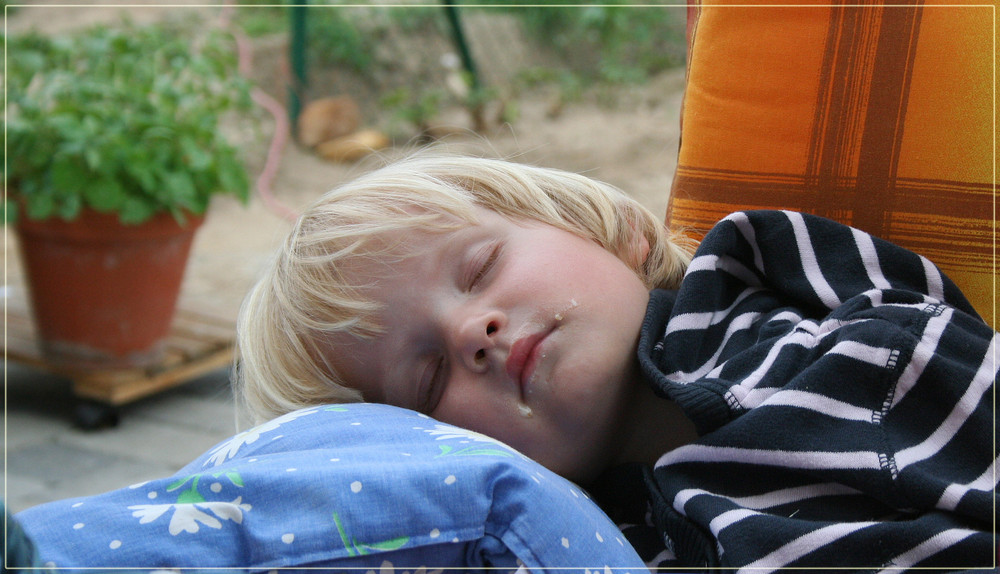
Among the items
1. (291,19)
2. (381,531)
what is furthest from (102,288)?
(291,19)

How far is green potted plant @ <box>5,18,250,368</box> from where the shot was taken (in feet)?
7.09

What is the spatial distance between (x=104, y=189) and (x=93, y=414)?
22.9 inches

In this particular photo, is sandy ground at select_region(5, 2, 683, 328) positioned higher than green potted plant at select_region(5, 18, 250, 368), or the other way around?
green potted plant at select_region(5, 18, 250, 368)

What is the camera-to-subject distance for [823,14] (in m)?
1.17

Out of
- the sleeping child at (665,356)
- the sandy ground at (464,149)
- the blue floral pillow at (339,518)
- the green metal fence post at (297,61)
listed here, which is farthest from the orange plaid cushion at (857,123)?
the green metal fence post at (297,61)

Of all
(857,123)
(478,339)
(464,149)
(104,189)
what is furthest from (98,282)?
(857,123)

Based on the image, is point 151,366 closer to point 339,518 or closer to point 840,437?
point 339,518

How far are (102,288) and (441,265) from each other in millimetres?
1535

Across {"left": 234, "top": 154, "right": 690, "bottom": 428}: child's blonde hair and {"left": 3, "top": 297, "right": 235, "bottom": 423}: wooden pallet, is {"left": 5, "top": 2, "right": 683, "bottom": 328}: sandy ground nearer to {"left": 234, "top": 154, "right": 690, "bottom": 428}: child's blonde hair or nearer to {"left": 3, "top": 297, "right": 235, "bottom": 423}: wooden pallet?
{"left": 3, "top": 297, "right": 235, "bottom": 423}: wooden pallet

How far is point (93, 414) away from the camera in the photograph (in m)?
2.26

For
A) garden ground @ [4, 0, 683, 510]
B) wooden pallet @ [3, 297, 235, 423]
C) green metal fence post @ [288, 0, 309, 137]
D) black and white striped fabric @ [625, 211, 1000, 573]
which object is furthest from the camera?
green metal fence post @ [288, 0, 309, 137]

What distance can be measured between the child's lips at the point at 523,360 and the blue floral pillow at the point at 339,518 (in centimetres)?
18

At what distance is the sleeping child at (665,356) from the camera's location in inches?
33.6

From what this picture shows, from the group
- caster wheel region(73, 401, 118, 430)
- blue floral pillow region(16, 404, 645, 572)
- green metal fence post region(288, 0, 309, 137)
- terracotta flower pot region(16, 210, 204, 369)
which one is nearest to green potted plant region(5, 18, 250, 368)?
terracotta flower pot region(16, 210, 204, 369)
